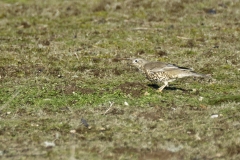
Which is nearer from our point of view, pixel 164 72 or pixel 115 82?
pixel 164 72

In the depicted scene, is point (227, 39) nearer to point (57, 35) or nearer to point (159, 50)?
point (159, 50)

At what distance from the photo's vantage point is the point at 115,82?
18.0 metres

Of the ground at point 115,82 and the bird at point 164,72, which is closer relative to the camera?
the ground at point 115,82

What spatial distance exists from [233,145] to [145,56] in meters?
10.8

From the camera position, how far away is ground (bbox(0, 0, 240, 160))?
1222cm

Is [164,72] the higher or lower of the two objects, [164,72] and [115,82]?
the higher

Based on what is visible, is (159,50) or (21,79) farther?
(159,50)

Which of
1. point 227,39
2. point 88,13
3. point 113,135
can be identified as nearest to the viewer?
point 113,135

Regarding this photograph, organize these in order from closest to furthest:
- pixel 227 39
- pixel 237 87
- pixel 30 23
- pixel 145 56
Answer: pixel 237 87, pixel 145 56, pixel 227 39, pixel 30 23

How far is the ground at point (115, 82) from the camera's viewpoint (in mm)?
12219

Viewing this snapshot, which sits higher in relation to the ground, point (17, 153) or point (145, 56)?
point (17, 153)

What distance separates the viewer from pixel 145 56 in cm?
2247

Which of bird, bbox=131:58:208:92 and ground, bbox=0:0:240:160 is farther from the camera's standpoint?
bird, bbox=131:58:208:92

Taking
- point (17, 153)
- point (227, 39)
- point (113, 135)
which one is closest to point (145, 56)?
point (227, 39)
